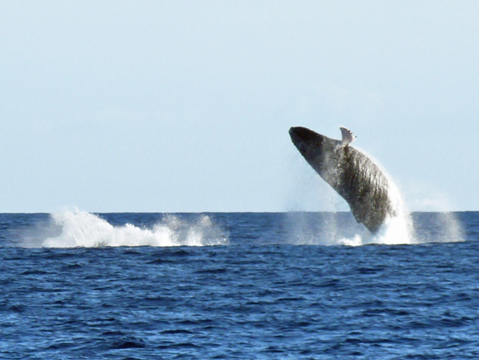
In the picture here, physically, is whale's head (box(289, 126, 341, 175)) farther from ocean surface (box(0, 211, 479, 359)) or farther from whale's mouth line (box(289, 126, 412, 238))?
ocean surface (box(0, 211, 479, 359))

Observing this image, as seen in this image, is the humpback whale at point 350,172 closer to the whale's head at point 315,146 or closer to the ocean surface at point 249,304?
the whale's head at point 315,146

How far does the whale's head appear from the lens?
2389cm

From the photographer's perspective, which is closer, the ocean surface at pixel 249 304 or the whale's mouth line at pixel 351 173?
the ocean surface at pixel 249 304

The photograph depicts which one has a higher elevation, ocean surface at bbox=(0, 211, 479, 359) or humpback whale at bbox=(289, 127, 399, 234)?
humpback whale at bbox=(289, 127, 399, 234)

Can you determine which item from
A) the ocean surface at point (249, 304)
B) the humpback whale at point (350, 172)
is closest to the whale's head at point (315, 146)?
the humpback whale at point (350, 172)

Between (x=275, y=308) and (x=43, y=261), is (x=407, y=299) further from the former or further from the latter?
(x=43, y=261)

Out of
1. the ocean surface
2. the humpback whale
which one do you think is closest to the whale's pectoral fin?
the humpback whale

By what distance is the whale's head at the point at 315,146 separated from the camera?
23.9m

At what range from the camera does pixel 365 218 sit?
86.0 ft

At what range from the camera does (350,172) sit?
2477 centimetres

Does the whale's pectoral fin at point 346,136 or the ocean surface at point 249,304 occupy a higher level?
the whale's pectoral fin at point 346,136

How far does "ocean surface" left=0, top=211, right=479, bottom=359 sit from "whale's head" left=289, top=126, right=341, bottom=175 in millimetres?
3250

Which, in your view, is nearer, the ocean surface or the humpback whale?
the ocean surface

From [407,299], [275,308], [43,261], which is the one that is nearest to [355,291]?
[407,299]
